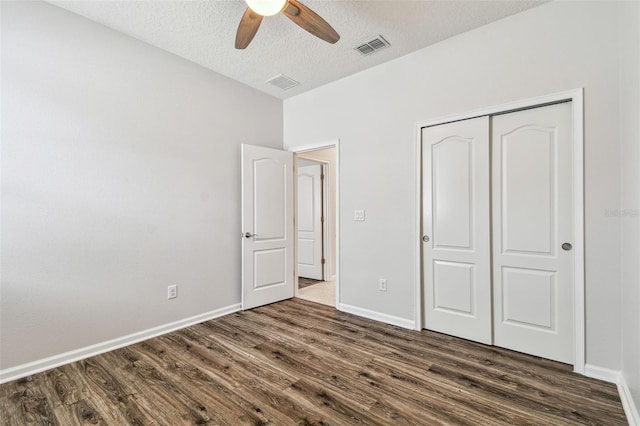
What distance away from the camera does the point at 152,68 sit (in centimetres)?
289

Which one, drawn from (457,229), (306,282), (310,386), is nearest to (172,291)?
(310,386)

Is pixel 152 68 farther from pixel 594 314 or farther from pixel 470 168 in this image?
pixel 594 314

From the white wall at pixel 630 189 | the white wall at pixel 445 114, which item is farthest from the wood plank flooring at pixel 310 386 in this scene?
the white wall at pixel 445 114

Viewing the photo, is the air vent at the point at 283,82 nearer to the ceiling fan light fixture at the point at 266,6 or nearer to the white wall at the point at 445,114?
the white wall at the point at 445,114

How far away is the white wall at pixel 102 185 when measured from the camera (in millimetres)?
2168

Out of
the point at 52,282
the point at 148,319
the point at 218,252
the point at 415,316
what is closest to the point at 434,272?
the point at 415,316

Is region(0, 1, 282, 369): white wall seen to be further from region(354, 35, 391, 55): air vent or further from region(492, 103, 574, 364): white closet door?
region(492, 103, 574, 364): white closet door

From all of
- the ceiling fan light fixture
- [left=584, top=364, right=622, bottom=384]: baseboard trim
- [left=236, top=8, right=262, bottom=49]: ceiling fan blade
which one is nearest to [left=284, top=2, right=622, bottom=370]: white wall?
[left=584, top=364, right=622, bottom=384]: baseboard trim

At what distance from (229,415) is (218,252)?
6.42 feet

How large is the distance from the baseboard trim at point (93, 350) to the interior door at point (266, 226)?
0.62 meters

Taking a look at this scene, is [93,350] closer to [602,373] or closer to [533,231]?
[533,231]

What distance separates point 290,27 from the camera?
2.55 metres

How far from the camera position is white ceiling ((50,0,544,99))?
232 centimetres

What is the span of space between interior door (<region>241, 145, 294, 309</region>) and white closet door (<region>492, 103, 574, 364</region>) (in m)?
2.47
